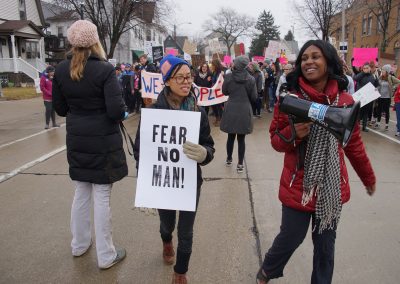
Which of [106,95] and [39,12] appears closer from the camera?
[106,95]

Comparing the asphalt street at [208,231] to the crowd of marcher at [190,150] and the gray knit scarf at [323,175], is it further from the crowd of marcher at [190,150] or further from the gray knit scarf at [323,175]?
the gray knit scarf at [323,175]

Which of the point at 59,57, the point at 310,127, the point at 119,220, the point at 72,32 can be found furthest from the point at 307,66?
the point at 59,57

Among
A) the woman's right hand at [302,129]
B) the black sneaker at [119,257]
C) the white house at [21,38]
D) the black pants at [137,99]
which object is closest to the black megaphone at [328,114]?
the woman's right hand at [302,129]

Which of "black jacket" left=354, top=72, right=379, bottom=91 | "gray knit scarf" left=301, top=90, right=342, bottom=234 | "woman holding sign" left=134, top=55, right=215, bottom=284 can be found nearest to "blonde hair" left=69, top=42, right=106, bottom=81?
"woman holding sign" left=134, top=55, right=215, bottom=284

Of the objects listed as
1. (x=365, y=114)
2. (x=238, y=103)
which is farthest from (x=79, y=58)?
(x=365, y=114)

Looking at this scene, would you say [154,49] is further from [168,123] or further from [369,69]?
[168,123]

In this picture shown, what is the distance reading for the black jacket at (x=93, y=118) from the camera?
2848mm

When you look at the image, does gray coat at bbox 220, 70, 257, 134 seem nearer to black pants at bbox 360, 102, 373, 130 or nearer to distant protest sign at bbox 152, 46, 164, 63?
black pants at bbox 360, 102, 373, 130

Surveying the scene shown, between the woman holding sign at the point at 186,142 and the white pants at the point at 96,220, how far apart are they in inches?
20.6

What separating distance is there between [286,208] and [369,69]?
8.20m

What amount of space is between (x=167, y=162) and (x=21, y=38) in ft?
104

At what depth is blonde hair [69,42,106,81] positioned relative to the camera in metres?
2.80

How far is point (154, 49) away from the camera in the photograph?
1512 cm

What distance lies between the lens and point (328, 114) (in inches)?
79.8
